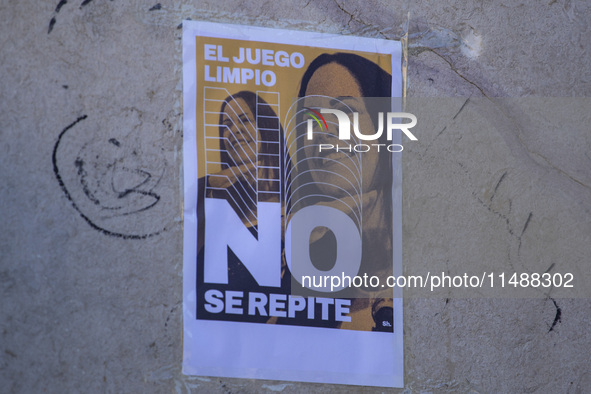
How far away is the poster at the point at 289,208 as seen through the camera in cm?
168

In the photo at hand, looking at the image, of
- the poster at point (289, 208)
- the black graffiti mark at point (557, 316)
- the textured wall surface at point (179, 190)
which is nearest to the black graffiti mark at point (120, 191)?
the textured wall surface at point (179, 190)

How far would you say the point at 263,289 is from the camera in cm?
170

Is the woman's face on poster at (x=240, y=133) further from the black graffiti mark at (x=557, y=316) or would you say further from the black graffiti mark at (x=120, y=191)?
the black graffiti mark at (x=557, y=316)

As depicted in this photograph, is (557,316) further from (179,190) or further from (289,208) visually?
(179,190)

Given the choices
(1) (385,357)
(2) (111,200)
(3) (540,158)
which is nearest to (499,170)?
(3) (540,158)

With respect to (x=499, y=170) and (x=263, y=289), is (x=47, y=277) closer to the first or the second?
(x=263, y=289)

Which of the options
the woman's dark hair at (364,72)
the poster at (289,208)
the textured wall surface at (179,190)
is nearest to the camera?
the textured wall surface at (179,190)

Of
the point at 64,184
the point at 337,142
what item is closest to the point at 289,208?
the point at 337,142

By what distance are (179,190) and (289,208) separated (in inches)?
13.0

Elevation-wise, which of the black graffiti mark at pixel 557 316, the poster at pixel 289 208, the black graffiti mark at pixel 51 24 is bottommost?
the black graffiti mark at pixel 557 316

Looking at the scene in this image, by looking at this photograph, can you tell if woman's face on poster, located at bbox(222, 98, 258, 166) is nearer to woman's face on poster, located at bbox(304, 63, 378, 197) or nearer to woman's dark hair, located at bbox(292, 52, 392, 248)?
woman's face on poster, located at bbox(304, 63, 378, 197)

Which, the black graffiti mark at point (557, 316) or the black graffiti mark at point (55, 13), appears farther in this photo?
the black graffiti mark at point (557, 316)

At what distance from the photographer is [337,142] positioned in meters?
1.80

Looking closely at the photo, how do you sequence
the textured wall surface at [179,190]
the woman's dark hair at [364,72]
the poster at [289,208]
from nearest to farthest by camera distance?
1. the textured wall surface at [179,190]
2. the poster at [289,208]
3. the woman's dark hair at [364,72]
